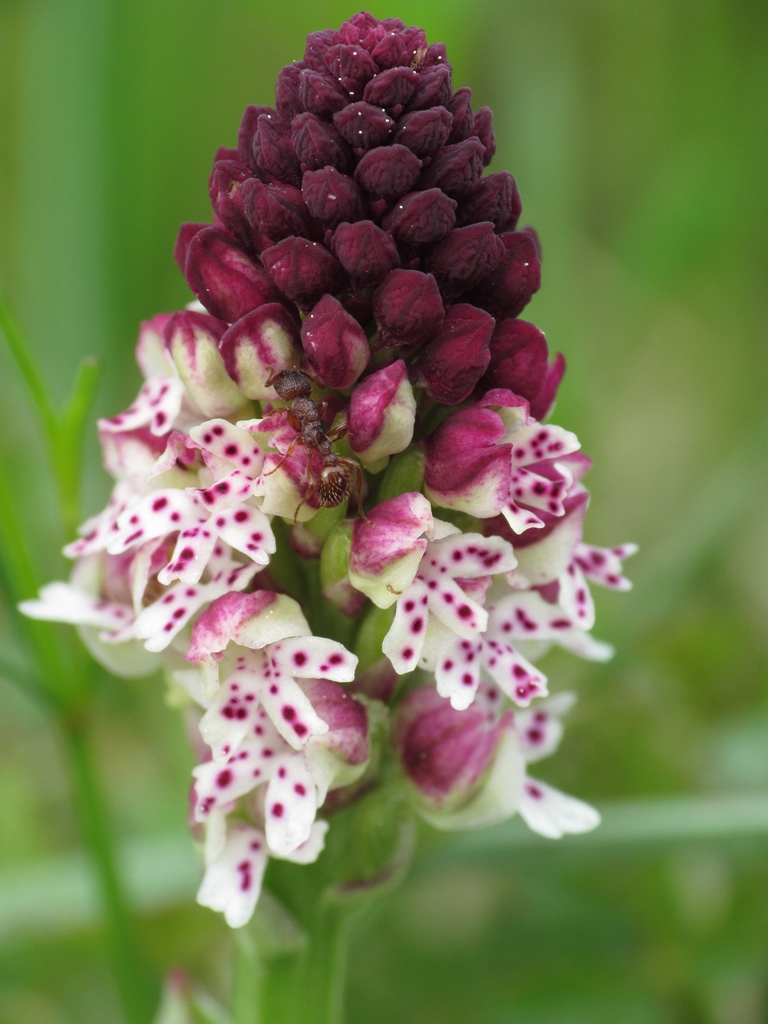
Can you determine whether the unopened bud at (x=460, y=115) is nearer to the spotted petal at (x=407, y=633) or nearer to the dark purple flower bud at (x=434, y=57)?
the dark purple flower bud at (x=434, y=57)

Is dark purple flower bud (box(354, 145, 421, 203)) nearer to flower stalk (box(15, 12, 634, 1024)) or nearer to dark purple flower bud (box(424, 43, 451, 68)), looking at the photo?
flower stalk (box(15, 12, 634, 1024))

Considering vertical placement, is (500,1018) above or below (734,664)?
below

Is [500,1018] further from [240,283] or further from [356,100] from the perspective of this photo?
[356,100]

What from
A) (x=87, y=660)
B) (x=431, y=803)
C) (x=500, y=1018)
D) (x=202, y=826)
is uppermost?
(x=431, y=803)

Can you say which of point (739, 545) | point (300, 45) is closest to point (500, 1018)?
point (739, 545)

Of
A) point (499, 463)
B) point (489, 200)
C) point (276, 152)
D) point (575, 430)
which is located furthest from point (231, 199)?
point (575, 430)

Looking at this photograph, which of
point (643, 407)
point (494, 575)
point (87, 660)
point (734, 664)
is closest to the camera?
point (494, 575)

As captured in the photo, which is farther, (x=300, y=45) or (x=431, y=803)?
(x=300, y=45)

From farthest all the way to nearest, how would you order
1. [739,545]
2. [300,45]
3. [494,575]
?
[300,45] → [739,545] → [494,575]
